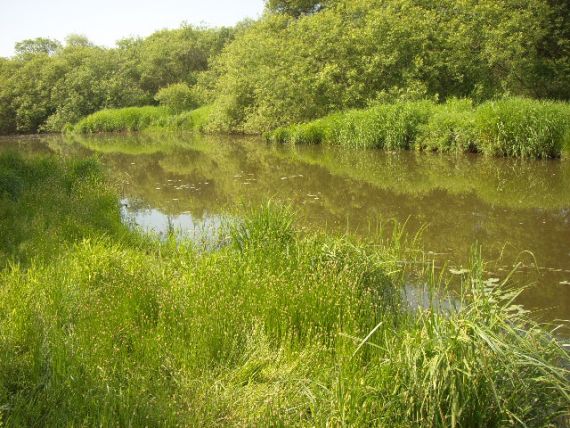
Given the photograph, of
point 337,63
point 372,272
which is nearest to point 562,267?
point 372,272

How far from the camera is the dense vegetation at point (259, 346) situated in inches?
128

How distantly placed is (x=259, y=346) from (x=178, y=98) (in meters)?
41.4

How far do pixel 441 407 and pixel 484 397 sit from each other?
275 millimetres

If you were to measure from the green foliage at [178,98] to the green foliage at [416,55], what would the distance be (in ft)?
53.8

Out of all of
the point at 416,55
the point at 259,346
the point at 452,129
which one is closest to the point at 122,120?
the point at 416,55

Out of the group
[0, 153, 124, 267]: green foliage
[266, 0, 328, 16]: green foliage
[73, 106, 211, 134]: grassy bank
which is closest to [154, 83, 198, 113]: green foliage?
[73, 106, 211, 134]: grassy bank

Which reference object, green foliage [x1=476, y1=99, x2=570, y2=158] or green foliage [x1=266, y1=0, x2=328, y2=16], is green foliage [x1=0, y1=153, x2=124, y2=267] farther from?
green foliage [x1=266, y1=0, x2=328, y2=16]

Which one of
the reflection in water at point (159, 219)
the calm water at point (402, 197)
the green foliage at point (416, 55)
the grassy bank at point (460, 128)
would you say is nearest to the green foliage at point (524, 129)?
the grassy bank at point (460, 128)

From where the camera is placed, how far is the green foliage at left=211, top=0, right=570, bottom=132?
912 inches

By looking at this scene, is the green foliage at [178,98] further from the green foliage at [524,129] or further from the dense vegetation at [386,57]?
the green foliage at [524,129]

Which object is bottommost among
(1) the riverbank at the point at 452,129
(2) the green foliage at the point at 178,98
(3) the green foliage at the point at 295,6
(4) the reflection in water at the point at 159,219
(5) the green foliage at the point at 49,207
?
Result: (4) the reflection in water at the point at 159,219

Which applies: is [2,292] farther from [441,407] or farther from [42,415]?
[441,407]

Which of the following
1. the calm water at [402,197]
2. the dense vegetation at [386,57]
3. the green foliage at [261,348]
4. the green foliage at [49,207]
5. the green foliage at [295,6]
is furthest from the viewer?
the green foliage at [295,6]

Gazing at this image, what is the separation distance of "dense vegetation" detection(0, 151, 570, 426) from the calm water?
172cm
